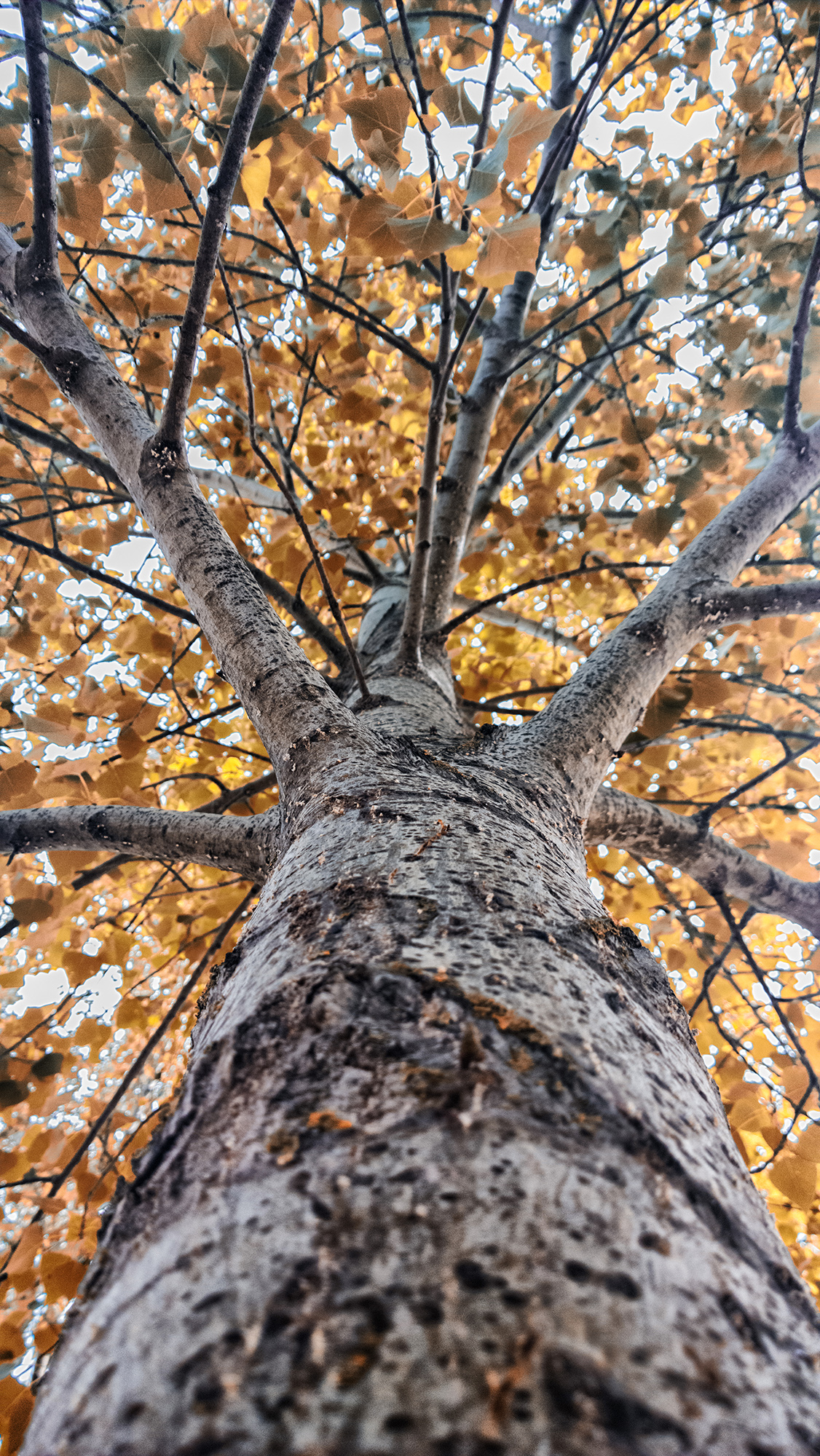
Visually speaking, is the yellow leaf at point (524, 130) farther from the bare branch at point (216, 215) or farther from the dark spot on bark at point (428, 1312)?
the dark spot on bark at point (428, 1312)

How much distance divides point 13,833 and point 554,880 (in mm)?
1171

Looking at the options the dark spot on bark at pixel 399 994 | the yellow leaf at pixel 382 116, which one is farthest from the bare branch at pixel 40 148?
the dark spot on bark at pixel 399 994

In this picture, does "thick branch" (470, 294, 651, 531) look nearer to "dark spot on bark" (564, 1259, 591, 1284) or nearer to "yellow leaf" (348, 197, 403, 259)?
"yellow leaf" (348, 197, 403, 259)

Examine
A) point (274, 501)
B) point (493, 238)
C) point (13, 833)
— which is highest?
point (274, 501)

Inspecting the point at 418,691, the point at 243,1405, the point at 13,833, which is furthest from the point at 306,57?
the point at 243,1405

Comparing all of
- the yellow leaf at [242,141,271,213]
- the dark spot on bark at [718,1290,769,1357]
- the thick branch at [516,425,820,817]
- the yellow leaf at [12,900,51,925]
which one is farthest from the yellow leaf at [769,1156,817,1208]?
the yellow leaf at [242,141,271,213]

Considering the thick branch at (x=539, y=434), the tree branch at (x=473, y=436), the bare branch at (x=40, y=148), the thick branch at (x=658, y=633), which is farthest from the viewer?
the thick branch at (x=539, y=434)

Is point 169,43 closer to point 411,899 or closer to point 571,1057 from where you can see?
point 411,899

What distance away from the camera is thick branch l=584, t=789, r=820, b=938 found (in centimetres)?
170

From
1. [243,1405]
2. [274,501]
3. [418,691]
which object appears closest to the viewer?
[243,1405]

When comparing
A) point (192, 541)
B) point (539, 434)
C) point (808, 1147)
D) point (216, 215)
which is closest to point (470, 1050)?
point (192, 541)

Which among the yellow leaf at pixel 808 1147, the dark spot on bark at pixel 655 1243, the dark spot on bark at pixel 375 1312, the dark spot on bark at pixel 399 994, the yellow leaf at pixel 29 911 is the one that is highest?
the yellow leaf at pixel 808 1147

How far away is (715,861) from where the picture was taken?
69.7 inches

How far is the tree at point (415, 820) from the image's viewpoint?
333 mm
